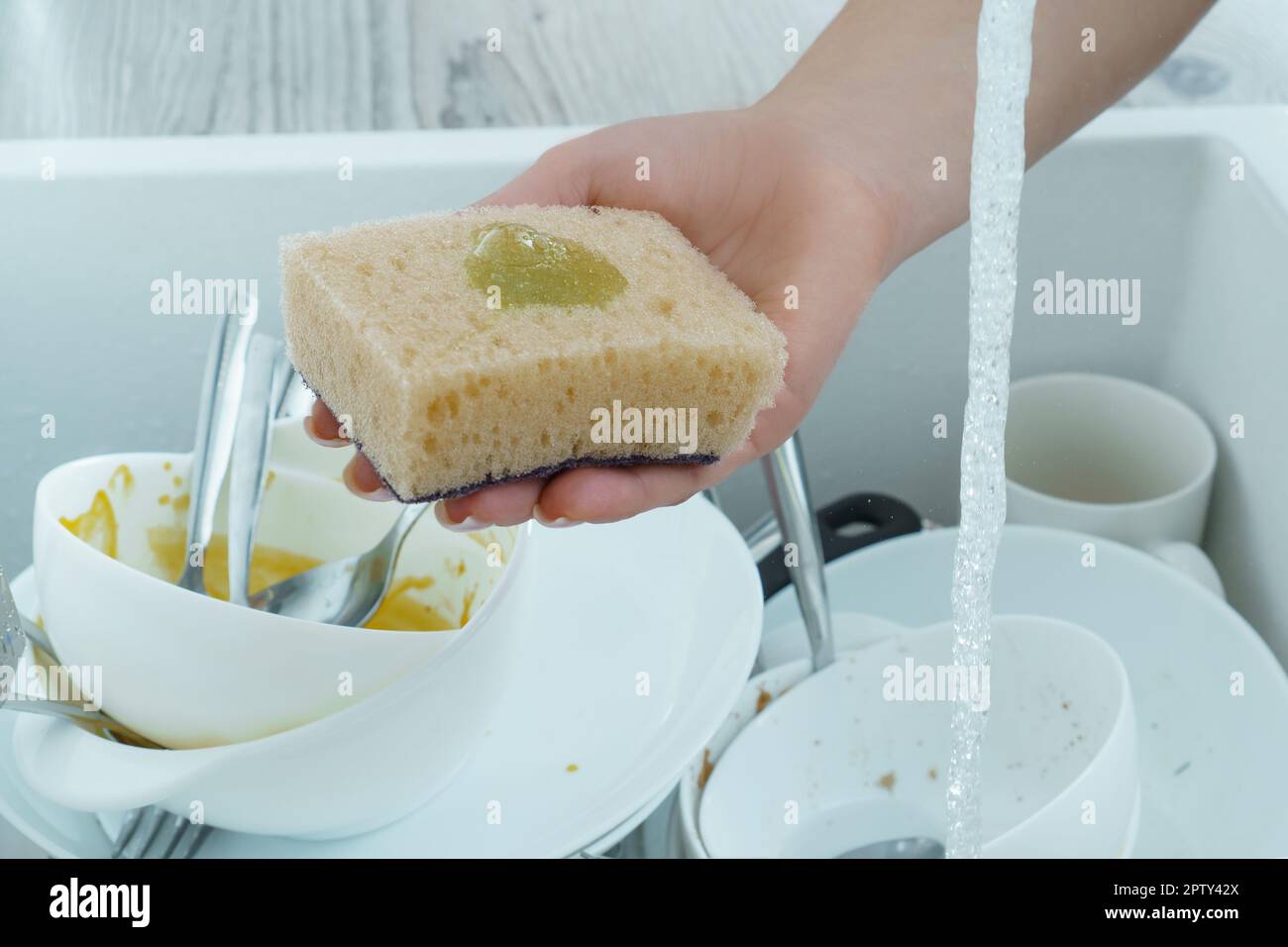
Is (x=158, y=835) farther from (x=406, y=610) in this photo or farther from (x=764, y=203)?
(x=764, y=203)

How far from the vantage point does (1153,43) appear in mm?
422

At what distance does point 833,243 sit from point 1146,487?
233 mm

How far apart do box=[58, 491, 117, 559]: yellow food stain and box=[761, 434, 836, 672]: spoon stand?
0.20 m

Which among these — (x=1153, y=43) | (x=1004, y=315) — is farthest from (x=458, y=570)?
(x=1153, y=43)

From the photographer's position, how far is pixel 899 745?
0.43 m

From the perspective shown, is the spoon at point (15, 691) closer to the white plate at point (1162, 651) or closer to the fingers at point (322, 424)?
the fingers at point (322, 424)

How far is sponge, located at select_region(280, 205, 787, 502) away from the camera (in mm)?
277

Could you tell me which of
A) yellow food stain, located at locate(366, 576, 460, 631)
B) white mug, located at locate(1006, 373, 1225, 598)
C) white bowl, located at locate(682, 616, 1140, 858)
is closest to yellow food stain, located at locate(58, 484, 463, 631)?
yellow food stain, located at locate(366, 576, 460, 631)

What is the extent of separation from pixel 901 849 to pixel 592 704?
0.41ft

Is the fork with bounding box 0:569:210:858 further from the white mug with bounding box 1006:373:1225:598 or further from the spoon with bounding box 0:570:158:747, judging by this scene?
the white mug with bounding box 1006:373:1225:598

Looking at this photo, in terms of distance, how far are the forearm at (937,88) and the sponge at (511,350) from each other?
0.11m

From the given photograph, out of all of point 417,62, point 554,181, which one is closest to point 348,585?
point 554,181

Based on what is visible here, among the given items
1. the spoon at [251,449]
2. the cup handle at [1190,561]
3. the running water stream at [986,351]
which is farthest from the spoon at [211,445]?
the cup handle at [1190,561]

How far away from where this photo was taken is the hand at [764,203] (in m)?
0.35
